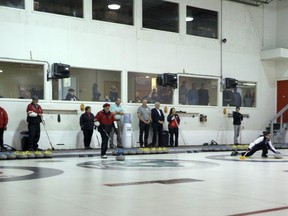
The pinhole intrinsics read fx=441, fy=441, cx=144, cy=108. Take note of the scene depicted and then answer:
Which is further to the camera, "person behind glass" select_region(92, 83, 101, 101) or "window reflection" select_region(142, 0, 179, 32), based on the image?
"window reflection" select_region(142, 0, 179, 32)

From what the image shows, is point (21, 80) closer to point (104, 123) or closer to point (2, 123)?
point (2, 123)

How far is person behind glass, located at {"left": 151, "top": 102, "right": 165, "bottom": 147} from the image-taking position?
19562mm

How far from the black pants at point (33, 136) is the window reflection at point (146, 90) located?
16.5 feet

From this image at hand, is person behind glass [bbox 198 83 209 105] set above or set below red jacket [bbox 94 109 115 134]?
above

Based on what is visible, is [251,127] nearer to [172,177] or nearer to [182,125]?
[182,125]

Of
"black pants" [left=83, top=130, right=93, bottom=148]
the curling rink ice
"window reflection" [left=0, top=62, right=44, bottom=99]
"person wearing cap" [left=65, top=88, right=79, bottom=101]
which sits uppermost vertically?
"window reflection" [left=0, top=62, right=44, bottom=99]

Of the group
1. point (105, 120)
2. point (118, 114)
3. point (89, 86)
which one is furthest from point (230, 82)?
point (105, 120)

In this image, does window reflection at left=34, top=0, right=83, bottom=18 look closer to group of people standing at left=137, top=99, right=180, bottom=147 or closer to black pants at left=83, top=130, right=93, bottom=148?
group of people standing at left=137, top=99, right=180, bottom=147

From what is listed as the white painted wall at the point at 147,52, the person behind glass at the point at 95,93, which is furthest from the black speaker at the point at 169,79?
the person behind glass at the point at 95,93

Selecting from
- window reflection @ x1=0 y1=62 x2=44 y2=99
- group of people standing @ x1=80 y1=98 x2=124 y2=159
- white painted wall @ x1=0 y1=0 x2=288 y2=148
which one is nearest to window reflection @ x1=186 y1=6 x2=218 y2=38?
white painted wall @ x1=0 y1=0 x2=288 y2=148

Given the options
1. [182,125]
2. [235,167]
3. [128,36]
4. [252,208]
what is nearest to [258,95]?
[182,125]

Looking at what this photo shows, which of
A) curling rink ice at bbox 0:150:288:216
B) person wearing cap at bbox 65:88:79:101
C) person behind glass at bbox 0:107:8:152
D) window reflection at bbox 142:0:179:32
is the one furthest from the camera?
window reflection at bbox 142:0:179:32

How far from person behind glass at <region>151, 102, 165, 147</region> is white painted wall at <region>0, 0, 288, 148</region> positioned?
101 centimetres

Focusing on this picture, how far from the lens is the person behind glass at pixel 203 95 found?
22.6 metres
